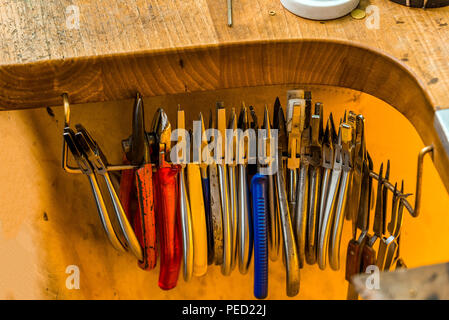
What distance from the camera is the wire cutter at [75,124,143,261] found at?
71 centimetres

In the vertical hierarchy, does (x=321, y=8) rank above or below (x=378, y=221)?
above

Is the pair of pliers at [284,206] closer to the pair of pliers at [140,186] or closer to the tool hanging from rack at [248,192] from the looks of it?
the tool hanging from rack at [248,192]

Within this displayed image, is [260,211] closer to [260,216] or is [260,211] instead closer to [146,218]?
[260,216]

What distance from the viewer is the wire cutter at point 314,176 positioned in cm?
77

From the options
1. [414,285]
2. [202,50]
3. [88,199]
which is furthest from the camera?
[88,199]

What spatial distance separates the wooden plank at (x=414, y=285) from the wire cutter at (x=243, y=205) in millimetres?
427

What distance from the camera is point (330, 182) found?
79 cm

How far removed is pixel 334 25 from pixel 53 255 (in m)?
0.67

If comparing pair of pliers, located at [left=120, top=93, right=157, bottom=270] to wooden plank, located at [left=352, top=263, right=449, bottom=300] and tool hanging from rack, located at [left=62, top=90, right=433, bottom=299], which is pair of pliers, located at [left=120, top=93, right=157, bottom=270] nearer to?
tool hanging from rack, located at [left=62, top=90, right=433, bottom=299]

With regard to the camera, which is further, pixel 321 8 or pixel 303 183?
pixel 303 183

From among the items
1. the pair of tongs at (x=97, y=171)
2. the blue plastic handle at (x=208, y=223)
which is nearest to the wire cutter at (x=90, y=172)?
the pair of tongs at (x=97, y=171)

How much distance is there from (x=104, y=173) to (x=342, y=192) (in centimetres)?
36

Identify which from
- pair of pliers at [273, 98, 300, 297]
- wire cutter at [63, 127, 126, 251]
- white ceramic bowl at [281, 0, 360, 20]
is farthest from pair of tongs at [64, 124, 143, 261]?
white ceramic bowl at [281, 0, 360, 20]

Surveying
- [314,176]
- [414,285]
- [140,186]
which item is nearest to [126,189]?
[140,186]
